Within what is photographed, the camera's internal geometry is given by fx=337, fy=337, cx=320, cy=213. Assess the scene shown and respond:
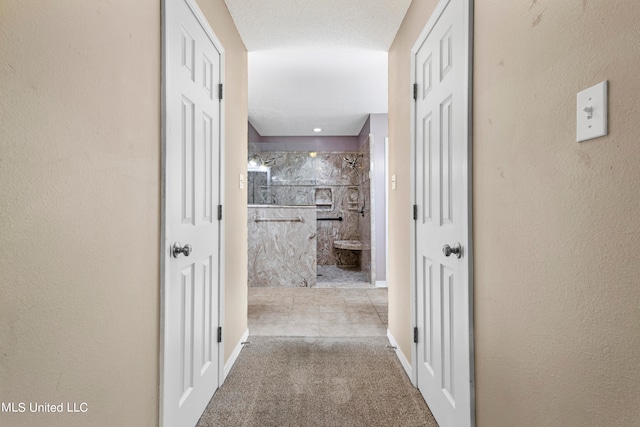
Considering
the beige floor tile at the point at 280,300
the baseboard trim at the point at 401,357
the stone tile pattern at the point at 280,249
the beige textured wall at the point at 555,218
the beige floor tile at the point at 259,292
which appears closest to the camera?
the beige textured wall at the point at 555,218

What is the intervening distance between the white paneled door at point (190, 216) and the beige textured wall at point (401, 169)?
1.18m

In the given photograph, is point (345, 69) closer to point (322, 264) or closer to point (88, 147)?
point (88, 147)

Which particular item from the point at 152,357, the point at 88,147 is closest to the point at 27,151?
the point at 88,147

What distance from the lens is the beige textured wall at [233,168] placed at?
2.13 metres

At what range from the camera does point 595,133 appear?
707mm

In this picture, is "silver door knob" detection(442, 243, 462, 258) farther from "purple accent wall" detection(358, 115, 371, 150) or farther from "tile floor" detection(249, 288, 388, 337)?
"purple accent wall" detection(358, 115, 371, 150)

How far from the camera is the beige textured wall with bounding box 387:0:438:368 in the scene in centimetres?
213

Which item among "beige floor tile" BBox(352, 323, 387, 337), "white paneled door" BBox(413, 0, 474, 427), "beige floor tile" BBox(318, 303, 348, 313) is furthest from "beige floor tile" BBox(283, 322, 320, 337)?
"white paneled door" BBox(413, 0, 474, 427)

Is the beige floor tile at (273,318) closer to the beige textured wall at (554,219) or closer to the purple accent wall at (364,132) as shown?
the beige textured wall at (554,219)

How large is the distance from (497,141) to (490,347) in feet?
2.30

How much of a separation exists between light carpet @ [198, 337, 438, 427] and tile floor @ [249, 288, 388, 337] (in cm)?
29

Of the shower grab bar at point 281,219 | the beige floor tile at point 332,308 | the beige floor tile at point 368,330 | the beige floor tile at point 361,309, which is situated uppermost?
the shower grab bar at point 281,219

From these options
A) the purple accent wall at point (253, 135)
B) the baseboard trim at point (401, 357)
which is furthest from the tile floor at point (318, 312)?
the purple accent wall at point (253, 135)

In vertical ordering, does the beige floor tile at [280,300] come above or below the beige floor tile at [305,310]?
above
